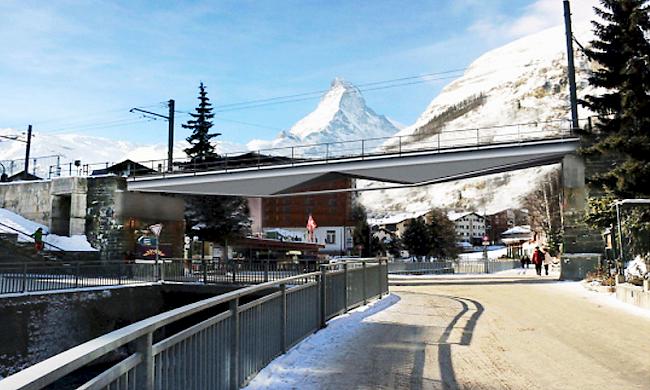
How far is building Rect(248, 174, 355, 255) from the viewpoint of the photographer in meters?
99.2

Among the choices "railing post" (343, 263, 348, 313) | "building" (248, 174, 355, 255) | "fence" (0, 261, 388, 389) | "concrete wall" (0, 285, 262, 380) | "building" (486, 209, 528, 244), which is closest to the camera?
"fence" (0, 261, 388, 389)

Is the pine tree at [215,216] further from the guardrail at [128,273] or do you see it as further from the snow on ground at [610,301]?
the snow on ground at [610,301]

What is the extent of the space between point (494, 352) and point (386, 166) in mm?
28351

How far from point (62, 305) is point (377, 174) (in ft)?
71.4

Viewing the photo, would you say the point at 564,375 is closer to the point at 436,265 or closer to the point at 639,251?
the point at 639,251

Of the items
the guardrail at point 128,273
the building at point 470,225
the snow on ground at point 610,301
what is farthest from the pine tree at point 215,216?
the building at point 470,225

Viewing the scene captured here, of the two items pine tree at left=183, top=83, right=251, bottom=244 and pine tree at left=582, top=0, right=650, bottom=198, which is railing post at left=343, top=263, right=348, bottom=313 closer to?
pine tree at left=582, top=0, right=650, bottom=198

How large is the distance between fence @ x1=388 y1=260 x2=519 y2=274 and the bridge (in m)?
7.36

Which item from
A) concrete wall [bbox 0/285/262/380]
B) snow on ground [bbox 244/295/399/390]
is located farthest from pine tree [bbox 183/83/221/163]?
snow on ground [bbox 244/295/399/390]

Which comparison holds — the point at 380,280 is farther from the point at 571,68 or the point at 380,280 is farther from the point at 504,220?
the point at 504,220

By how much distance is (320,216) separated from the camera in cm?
10369

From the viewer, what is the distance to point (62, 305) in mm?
21250

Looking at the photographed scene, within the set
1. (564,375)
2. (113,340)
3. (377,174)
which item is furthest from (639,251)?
(113,340)

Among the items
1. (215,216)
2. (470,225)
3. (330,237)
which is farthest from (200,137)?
(470,225)
